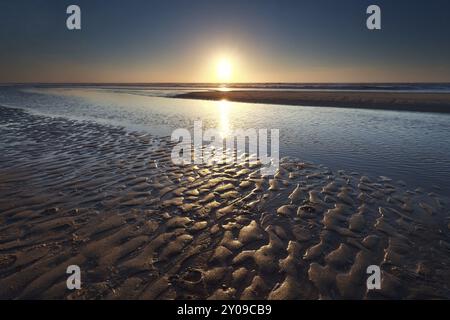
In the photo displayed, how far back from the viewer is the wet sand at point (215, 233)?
159 inches

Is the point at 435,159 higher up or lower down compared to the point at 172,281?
higher up

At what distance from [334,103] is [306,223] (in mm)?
34234

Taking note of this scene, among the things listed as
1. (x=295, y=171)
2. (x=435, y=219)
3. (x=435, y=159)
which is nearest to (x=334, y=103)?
(x=435, y=159)

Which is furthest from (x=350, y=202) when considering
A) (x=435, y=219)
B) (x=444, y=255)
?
(x=444, y=255)

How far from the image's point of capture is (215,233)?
216 inches

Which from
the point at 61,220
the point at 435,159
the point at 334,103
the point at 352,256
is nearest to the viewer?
the point at 352,256

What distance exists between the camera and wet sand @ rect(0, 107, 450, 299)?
4.05 meters

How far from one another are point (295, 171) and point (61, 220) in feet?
24.0

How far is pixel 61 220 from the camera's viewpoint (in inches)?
230
